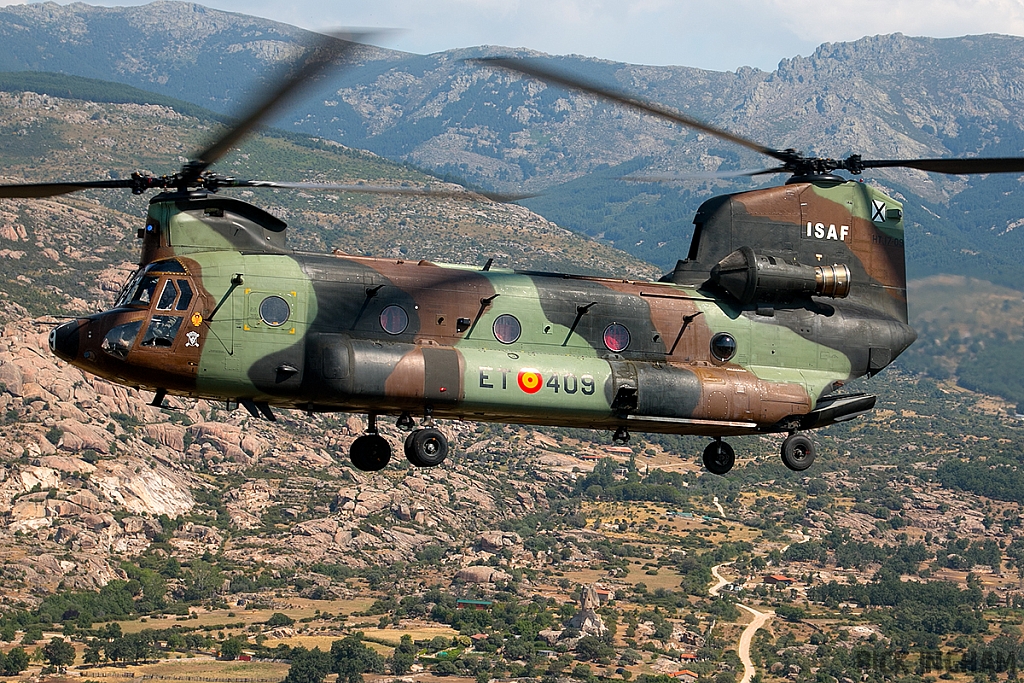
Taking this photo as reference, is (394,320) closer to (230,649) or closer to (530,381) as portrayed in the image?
(530,381)

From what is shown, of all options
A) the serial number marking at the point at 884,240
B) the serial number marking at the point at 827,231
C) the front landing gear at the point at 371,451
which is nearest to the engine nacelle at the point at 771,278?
the serial number marking at the point at 827,231

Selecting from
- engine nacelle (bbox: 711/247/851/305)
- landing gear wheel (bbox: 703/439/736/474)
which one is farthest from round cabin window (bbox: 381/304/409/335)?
landing gear wheel (bbox: 703/439/736/474)

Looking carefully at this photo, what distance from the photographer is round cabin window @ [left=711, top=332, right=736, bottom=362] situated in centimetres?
3497

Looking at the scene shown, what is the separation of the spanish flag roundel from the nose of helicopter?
29.8 feet

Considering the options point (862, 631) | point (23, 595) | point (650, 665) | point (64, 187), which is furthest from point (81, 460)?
point (64, 187)

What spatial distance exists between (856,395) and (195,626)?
158 metres

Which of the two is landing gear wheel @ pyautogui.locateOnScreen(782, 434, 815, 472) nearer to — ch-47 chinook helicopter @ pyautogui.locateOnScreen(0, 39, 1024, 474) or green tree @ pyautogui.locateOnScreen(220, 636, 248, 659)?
ch-47 chinook helicopter @ pyautogui.locateOnScreen(0, 39, 1024, 474)

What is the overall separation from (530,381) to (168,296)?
776 cm

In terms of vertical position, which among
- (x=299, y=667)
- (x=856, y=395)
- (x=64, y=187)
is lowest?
(x=299, y=667)

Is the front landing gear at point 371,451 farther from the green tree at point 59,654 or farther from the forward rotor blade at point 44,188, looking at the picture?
the green tree at point 59,654

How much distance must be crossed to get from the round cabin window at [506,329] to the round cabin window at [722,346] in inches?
193

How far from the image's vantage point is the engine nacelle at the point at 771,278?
116 ft

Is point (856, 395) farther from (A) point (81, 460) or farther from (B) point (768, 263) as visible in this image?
(A) point (81, 460)

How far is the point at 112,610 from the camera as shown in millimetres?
183125
